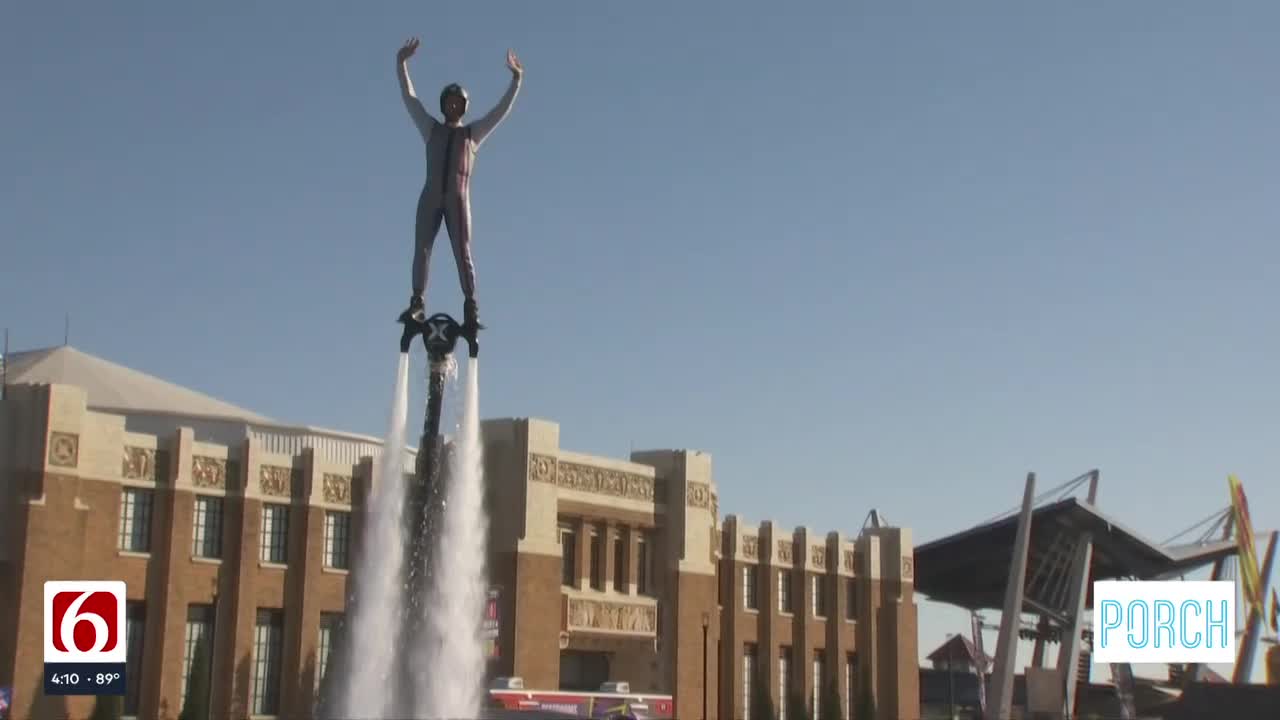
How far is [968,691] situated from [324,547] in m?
76.4

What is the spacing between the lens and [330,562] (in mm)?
48781

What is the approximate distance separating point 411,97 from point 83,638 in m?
18.0

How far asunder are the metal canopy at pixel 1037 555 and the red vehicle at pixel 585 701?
28.7 metres

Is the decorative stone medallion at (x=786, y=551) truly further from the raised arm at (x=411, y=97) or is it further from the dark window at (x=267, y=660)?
the raised arm at (x=411, y=97)

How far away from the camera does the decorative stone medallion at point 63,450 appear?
140ft

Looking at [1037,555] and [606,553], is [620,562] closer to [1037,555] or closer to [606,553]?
[606,553]

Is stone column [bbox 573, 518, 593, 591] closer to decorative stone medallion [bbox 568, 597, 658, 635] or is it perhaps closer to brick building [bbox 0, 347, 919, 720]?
brick building [bbox 0, 347, 919, 720]

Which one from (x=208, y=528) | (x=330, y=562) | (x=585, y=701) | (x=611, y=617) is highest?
(x=208, y=528)

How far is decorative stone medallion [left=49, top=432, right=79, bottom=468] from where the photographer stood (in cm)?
4281

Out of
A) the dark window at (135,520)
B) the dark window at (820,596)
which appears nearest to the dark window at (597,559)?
the dark window at (820,596)

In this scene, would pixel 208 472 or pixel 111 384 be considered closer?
pixel 208 472

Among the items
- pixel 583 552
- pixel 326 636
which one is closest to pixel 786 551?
pixel 583 552

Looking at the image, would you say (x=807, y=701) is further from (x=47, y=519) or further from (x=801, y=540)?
(x=47, y=519)

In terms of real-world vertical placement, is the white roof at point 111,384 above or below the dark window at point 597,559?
above
